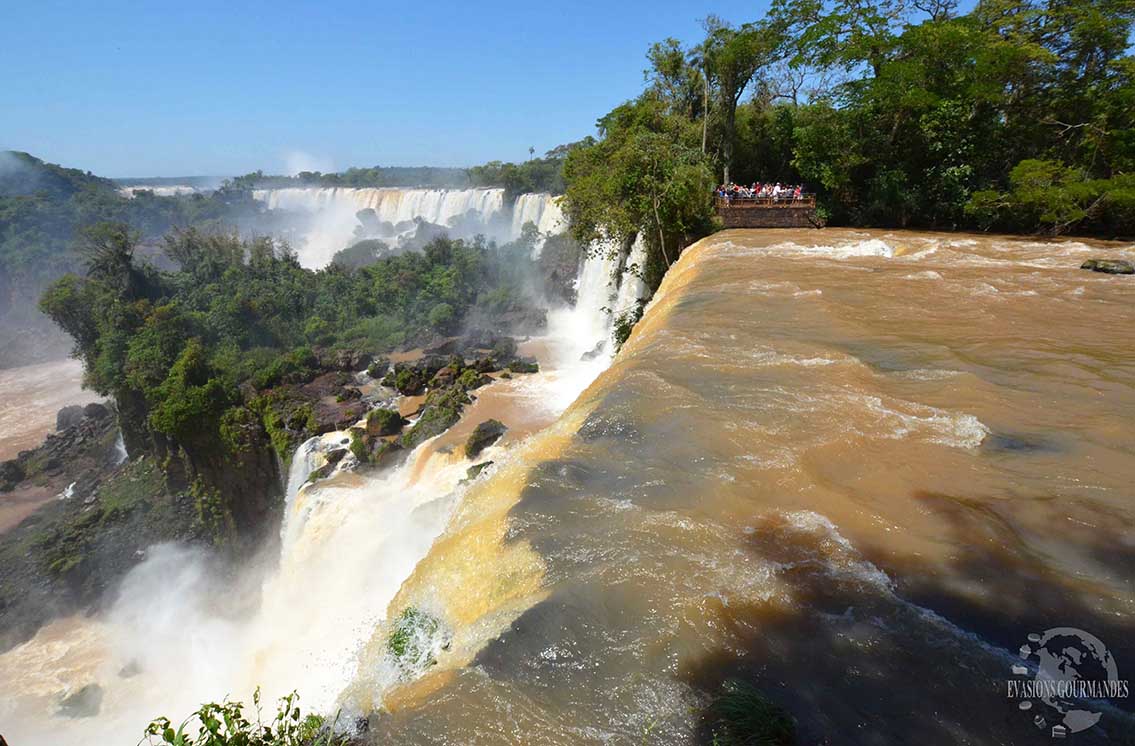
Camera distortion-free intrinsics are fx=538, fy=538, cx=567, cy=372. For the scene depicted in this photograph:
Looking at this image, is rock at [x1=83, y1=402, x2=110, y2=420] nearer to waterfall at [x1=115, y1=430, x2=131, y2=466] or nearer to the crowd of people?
waterfall at [x1=115, y1=430, x2=131, y2=466]

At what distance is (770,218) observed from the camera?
645 inches

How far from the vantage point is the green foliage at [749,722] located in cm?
227

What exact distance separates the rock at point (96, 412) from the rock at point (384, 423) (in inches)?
704

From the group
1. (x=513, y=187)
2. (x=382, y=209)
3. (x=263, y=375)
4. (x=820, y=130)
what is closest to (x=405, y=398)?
(x=263, y=375)

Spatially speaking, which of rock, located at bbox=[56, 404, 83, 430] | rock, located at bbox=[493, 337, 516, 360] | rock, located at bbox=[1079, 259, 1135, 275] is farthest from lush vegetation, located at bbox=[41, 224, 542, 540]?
rock, located at bbox=[1079, 259, 1135, 275]

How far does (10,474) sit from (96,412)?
14.1 ft

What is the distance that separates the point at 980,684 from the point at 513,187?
4108cm

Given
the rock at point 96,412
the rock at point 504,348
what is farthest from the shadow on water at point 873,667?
the rock at point 96,412

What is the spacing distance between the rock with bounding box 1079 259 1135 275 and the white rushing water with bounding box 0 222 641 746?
10.9 metres

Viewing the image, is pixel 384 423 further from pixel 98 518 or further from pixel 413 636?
pixel 413 636

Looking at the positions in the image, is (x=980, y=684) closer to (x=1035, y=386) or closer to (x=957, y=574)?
(x=957, y=574)

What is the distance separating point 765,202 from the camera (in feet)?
54.0

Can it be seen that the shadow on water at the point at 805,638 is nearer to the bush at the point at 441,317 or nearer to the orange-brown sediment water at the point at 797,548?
the orange-brown sediment water at the point at 797,548

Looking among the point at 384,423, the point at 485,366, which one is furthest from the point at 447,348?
the point at 384,423
